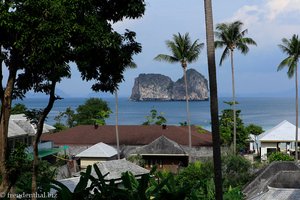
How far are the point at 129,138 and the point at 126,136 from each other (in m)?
0.98

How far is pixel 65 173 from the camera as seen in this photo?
34.6m

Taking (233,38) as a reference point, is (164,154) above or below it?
below

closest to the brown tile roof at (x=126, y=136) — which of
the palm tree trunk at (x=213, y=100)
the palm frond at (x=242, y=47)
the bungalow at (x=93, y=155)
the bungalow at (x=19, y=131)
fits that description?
the bungalow at (x=93, y=155)

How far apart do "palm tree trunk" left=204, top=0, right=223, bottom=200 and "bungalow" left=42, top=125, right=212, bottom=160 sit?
107ft

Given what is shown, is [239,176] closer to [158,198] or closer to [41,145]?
[41,145]

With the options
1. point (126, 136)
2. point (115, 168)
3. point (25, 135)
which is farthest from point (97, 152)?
point (115, 168)

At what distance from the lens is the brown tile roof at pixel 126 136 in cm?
4672

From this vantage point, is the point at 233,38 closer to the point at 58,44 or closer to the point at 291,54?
the point at 291,54

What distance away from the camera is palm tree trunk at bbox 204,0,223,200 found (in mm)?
10289

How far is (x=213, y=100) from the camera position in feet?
34.6

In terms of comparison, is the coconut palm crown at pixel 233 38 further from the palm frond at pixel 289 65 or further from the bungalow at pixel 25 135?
the bungalow at pixel 25 135

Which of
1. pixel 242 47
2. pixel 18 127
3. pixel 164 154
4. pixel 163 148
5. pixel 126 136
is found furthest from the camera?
pixel 126 136

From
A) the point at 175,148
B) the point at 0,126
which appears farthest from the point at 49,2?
the point at 175,148

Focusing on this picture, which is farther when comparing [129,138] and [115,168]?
[129,138]
